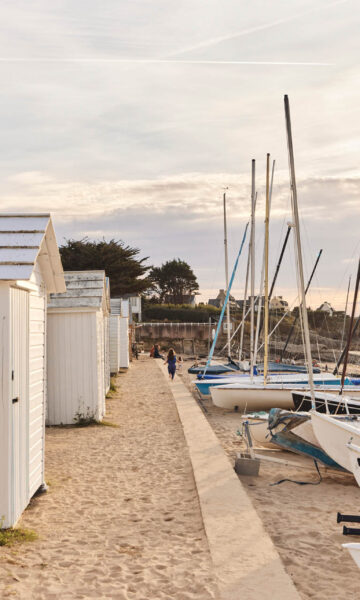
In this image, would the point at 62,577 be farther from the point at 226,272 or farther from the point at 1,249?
the point at 226,272

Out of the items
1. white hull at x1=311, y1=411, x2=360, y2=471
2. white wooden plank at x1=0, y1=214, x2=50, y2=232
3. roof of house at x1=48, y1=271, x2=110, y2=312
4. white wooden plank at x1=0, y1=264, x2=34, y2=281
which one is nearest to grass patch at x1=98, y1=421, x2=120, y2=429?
roof of house at x1=48, y1=271, x2=110, y2=312

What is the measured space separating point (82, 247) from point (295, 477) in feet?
201

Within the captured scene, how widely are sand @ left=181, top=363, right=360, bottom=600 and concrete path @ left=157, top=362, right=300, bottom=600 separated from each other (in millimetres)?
331

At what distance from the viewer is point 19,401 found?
7.00 m

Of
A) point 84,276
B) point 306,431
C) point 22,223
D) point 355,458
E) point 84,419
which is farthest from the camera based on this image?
point 84,276

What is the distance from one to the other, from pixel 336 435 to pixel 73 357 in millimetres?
6453

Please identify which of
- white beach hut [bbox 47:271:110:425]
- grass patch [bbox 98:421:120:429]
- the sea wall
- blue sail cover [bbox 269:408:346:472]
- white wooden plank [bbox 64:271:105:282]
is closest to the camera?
blue sail cover [bbox 269:408:346:472]

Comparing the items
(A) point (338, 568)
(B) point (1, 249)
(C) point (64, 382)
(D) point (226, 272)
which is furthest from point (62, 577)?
(D) point (226, 272)

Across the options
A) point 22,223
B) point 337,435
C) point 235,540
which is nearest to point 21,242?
point 22,223

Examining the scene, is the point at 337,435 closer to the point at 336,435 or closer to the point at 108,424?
the point at 336,435

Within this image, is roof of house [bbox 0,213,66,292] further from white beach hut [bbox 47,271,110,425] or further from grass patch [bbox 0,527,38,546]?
white beach hut [bbox 47,271,110,425]

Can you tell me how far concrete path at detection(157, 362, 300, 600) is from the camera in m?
5.18

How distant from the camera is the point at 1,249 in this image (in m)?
6.65

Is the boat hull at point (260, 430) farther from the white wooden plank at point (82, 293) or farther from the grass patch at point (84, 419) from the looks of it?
the white wooden plank at point (82, 293)
